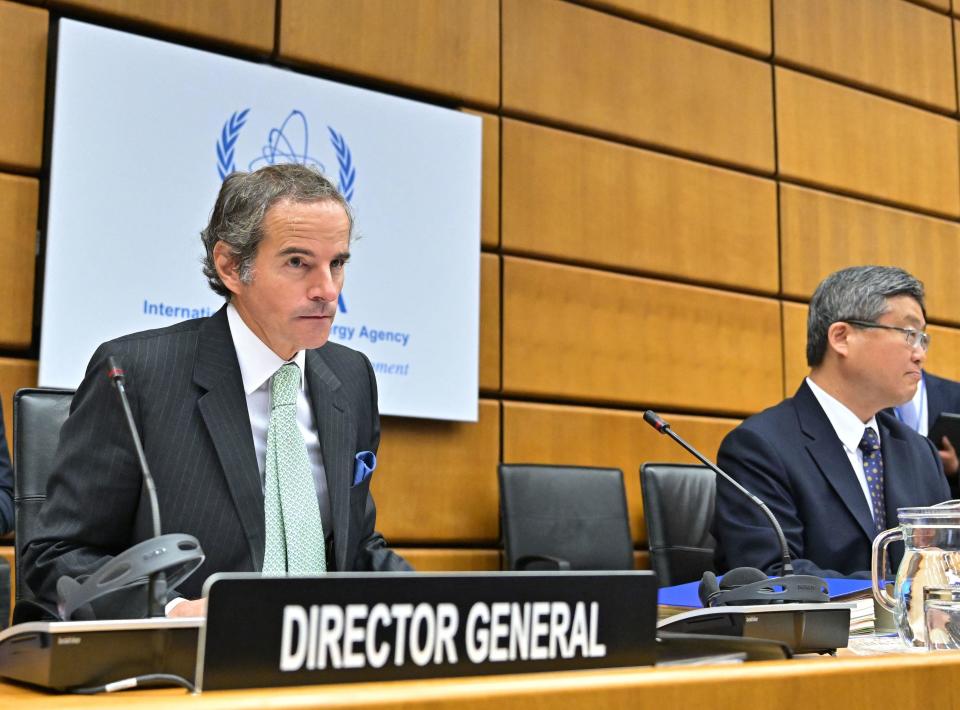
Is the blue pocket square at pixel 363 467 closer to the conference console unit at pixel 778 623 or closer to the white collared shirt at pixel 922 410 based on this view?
the conference console unit at pixel 778 623

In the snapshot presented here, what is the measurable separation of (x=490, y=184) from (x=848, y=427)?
5.13ft

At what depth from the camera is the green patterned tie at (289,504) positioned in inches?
69.6

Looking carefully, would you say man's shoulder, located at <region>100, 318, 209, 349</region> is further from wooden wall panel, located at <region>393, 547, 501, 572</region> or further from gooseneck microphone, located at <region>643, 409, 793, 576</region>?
wooden wall panel, located at <region>393, 547, 501, 572</region>

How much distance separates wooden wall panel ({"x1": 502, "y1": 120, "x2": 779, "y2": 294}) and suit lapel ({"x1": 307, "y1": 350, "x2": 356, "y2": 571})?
6.00 feet

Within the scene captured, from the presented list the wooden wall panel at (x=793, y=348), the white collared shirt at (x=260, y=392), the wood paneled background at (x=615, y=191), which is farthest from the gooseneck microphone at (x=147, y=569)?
the wooden wall panel at (x=793, y=348)

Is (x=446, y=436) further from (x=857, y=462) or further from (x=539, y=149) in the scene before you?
(x=857, y=462)

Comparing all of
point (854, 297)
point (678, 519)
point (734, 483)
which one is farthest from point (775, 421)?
point (734, 483)

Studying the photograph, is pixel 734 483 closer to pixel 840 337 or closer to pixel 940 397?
pixel 840 337

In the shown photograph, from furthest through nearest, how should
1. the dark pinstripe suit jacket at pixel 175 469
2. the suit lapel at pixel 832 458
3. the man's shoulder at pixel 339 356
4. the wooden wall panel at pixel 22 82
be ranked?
the wooden wall panel at pixel 22 82, the suit lapel at pixel 832 458, the man's shoulder at pixel 339 356, the dark pinstripe suit jacket at pixel 175 469

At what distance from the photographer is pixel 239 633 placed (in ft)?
2.70

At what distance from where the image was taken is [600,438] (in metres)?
3.96

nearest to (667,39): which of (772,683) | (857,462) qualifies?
(857,462)

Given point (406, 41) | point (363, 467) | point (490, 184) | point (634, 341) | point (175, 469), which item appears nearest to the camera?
point (175, 469)

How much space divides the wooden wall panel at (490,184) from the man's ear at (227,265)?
185cm
